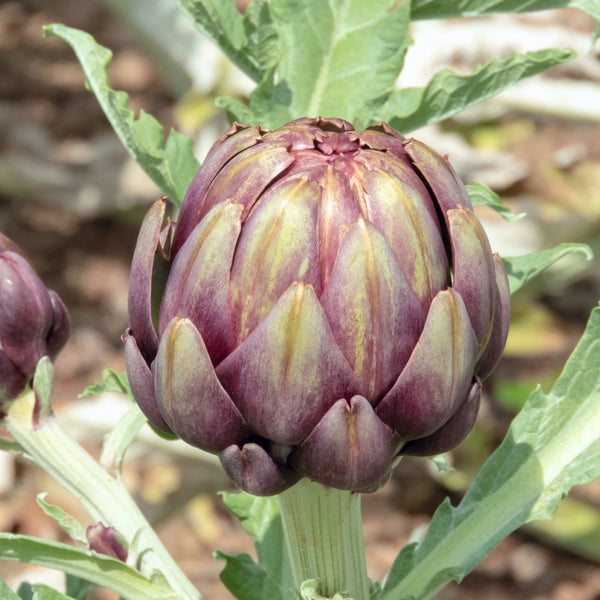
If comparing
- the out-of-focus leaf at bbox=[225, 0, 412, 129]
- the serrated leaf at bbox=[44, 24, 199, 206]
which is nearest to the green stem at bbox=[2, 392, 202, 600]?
the serrated leaf at bbox=[44, 24, 199, 206]

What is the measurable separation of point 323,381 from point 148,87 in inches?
124

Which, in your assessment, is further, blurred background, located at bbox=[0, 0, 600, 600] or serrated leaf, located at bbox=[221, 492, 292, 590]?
blurred background, located at bbox=[0, 0, 600, 600]

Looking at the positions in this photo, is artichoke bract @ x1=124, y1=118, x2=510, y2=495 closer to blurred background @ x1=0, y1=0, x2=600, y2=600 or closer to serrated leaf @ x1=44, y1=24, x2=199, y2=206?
serrated leaf @ x1=44, y1=24, x2=199, y2=206

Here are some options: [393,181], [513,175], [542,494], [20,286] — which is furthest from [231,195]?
[513,175]

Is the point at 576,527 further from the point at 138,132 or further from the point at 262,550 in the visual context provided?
the point at 138,132

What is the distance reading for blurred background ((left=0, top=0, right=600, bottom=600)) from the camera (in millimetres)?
2412

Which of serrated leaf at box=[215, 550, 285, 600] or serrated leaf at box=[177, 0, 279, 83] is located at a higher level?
serrated leaf at box=[177, 0, 279, 83]

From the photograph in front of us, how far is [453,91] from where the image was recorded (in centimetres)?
92

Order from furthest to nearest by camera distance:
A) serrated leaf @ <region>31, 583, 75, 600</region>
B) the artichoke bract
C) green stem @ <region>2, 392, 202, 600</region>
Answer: green stem @ <region>2, 392, 202, 600</region>
serrated leaf @ <region>31, 583, 75, 600</region>
the artichoke bract

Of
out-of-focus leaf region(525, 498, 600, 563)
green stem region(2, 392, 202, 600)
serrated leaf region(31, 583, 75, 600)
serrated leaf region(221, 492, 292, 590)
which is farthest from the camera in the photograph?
out-of-focus leaf region(525, 498, 600, 563)

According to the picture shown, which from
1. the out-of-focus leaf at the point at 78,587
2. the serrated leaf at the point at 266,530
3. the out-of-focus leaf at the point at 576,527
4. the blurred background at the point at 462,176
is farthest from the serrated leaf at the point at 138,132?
the out-of-focus leaf at the point at 576,527

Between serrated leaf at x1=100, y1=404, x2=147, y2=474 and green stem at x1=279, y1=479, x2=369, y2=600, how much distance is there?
0.56 feet

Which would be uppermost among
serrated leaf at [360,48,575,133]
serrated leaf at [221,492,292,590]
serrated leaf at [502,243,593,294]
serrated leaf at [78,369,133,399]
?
serrated leaf at [360,48,575,133]

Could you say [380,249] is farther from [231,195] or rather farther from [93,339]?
[93,339]
